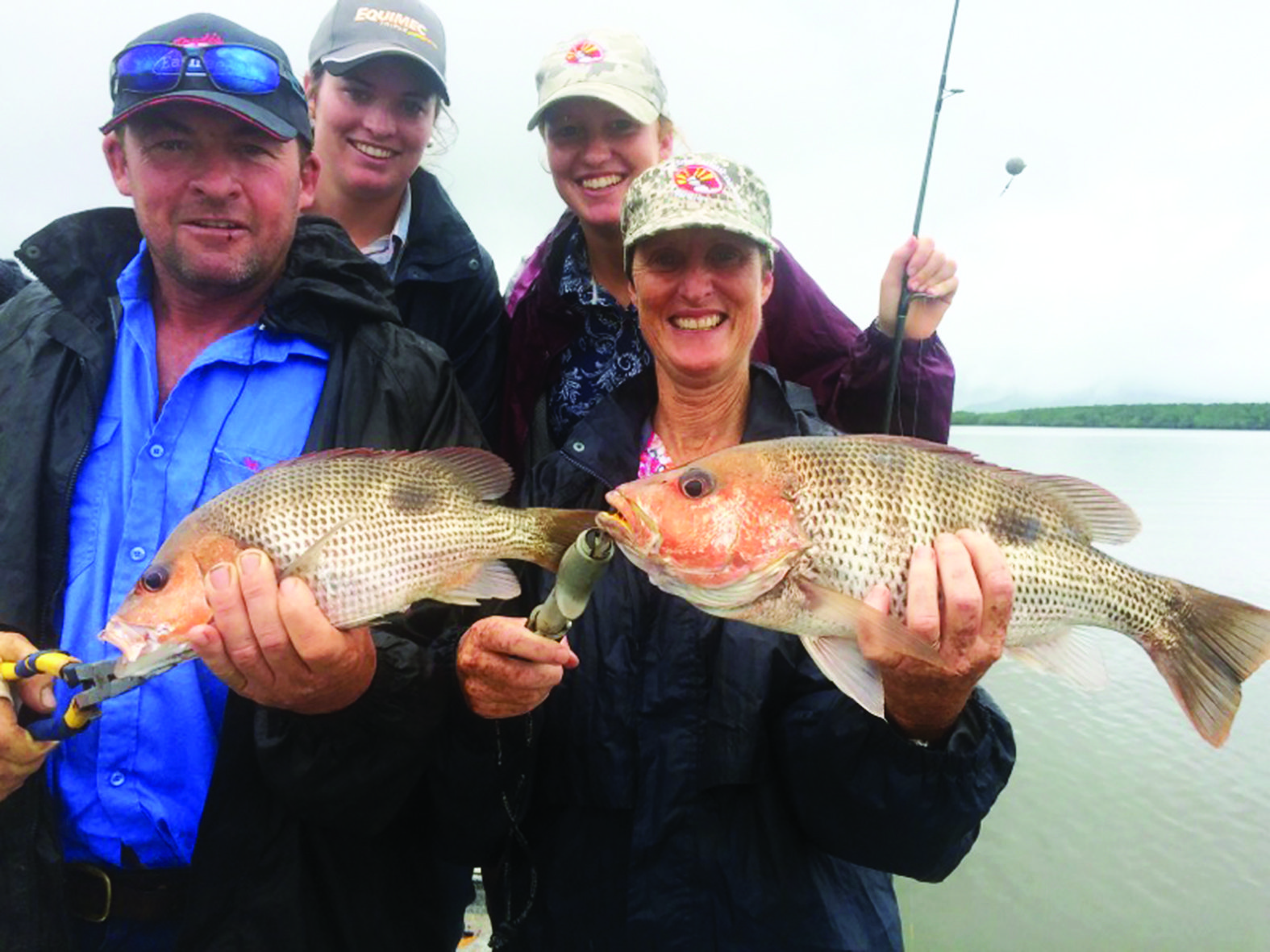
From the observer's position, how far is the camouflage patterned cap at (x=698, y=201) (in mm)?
2861

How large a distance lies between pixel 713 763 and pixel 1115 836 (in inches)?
316

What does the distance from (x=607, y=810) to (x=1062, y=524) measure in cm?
165

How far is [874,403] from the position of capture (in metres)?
3.72

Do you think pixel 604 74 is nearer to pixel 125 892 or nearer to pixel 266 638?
pixel 266 638

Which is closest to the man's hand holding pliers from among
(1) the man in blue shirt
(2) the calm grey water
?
(1) the man in blue shirt

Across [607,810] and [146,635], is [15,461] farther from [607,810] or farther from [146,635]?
[607,810]

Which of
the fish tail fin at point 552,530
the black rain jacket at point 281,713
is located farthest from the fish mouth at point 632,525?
the black rain jacket at point 281,713

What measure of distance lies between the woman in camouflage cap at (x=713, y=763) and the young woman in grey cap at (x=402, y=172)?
1.45 m

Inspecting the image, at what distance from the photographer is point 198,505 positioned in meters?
2.57

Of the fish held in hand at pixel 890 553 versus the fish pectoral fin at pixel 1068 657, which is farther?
the fish pectoral fin at pixel 1068 657

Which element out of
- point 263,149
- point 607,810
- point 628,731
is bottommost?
point 607,810

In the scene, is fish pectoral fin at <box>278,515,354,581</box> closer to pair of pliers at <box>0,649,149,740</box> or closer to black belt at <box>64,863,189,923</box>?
pair of pliers at <box>0,649,149,740</box>

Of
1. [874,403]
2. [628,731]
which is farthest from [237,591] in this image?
[874,403]

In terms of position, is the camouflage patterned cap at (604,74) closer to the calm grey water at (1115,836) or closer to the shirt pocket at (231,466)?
the shirt pocket at (231,466)
